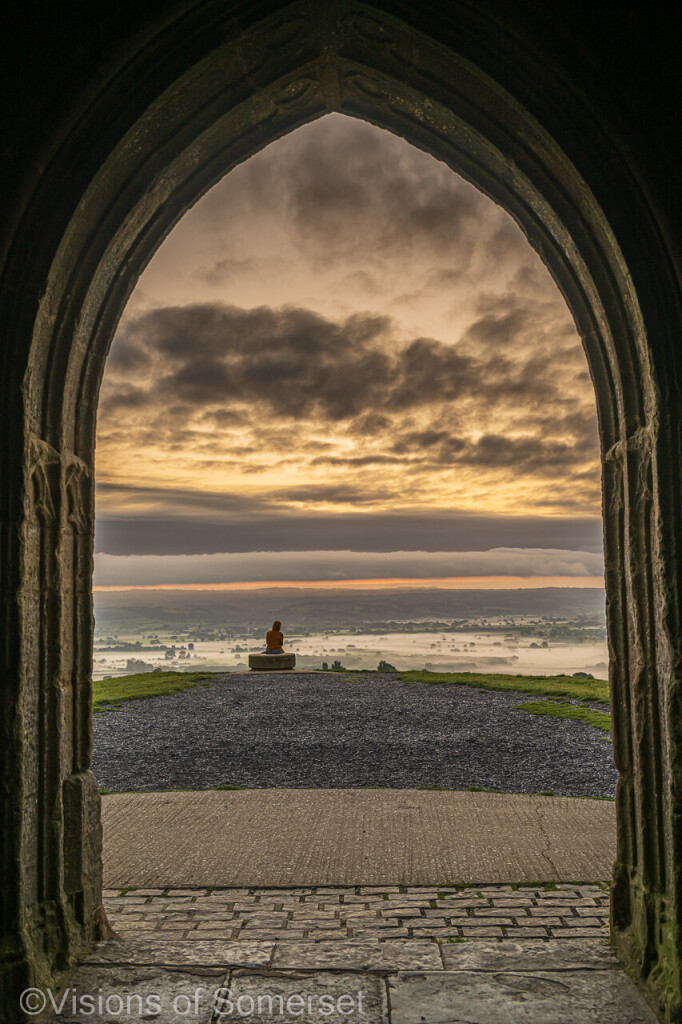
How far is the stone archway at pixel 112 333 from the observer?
3.10 metres

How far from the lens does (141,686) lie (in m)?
15.0

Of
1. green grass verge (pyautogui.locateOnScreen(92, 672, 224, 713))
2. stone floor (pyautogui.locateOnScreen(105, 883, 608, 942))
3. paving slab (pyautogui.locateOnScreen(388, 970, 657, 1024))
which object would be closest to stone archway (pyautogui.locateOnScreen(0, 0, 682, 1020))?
paving slab (pyautogui.locateOnScreen(388, 970, 657, 1024))

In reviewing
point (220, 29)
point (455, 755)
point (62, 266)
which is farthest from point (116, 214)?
point (455, 755)

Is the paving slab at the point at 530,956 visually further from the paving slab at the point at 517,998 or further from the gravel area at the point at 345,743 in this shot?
the gravel area at the point at 345,743

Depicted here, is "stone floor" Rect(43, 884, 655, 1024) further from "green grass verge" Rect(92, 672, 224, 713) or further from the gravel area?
"green grass verge" Rect(92, 672, 224, 713)

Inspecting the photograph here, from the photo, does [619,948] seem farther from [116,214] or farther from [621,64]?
[116,214]

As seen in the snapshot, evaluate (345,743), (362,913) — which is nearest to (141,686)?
(345,743)

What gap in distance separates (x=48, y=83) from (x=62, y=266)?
2.66 ft

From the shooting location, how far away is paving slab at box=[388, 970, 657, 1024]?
116 inches

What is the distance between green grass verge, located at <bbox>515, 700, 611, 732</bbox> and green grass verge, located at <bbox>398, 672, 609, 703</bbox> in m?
0.99

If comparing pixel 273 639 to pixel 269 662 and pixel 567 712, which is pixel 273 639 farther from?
pixel 567 712

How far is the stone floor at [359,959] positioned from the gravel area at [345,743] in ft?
9.98

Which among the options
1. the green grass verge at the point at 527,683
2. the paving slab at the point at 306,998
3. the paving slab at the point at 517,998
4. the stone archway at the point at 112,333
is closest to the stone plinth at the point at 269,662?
the green grass verge at the point at 527,683

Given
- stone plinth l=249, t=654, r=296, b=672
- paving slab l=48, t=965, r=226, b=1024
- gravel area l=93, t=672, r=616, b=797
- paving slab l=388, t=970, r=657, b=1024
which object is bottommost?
gravel area l=93, t=672, r=616, b=797
